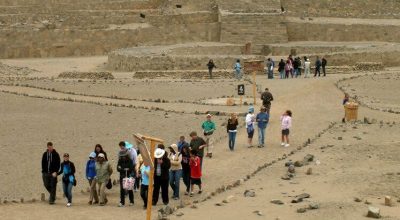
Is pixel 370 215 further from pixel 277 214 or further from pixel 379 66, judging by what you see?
pixel 379 66

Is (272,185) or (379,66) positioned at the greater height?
(379,66)

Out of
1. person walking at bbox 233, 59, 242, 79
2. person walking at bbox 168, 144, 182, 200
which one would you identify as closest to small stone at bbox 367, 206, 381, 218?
person walking at bbox 168, 144, 182, 200

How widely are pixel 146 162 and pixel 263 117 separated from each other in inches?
432

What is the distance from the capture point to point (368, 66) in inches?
1960

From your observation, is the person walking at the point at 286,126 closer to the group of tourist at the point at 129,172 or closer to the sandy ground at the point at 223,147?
the sandy ground at the point at 223,147

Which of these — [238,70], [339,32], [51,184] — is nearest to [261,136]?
[51,184]

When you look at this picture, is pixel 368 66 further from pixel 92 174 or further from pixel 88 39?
pixel 92 174

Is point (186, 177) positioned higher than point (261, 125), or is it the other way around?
point (261, 125)

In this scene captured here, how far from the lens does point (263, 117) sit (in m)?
26.0

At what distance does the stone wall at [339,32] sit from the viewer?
58.4 metres

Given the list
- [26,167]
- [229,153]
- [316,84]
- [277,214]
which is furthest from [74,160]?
[316,84]

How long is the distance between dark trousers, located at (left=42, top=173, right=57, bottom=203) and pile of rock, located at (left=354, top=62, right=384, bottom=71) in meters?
32.2

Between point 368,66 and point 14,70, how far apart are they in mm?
19660

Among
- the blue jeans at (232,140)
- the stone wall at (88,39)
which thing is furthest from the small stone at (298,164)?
the stone wall at (88,39)
